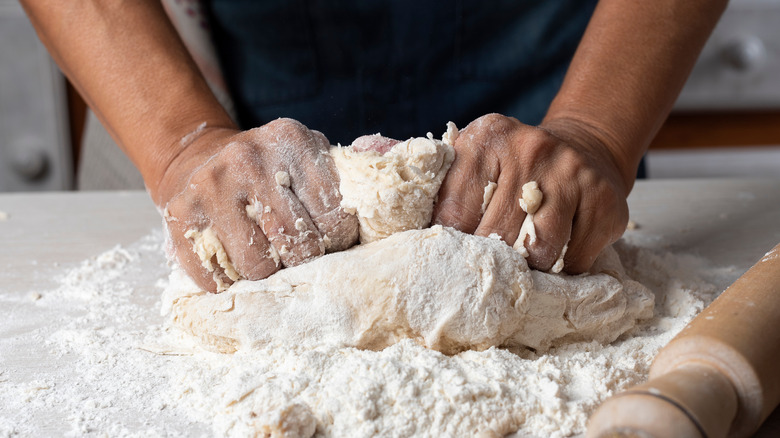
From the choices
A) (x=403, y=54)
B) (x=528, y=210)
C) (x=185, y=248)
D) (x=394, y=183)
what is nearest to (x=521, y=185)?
(x=528, y=210)

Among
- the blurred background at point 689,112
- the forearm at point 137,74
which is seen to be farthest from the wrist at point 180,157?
the blurred background at point 689,112

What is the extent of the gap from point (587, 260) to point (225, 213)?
45 cm

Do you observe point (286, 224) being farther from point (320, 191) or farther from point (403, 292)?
point (403, 292)

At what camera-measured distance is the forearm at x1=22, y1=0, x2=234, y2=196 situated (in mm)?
963

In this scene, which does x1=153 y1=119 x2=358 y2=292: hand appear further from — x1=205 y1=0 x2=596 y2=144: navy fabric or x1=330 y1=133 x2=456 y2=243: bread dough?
x1=205 y1=0 x2=596 y2=144: navy fabric

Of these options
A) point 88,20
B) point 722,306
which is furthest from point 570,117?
point 88,20

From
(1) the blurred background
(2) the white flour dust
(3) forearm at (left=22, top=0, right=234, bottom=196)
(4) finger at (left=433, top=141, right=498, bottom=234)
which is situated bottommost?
(1) the blurred background

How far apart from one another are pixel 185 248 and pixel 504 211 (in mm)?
385

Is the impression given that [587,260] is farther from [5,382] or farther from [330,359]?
[5,382]

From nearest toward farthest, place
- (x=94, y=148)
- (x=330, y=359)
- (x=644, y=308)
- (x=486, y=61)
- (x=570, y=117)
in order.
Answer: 1. (x=330, y=359)
2. (x=644, y=308)
3. (x=570, y=117)
4. (x=486, y=61)
5. (x=94, y=148)

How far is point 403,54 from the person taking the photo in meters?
1.42

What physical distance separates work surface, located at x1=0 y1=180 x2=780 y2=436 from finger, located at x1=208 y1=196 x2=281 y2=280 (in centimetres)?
25

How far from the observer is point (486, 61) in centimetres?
151

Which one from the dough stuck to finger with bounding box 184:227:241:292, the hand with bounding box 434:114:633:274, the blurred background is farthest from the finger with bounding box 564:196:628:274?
the blurred background
